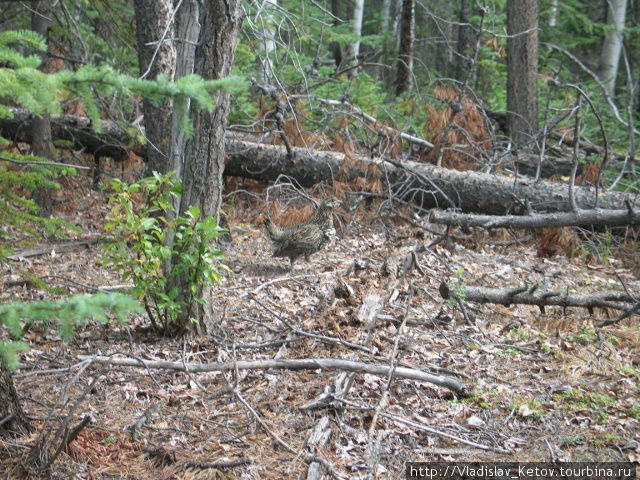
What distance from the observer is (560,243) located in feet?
28.7

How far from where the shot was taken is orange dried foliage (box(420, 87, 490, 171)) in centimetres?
1030

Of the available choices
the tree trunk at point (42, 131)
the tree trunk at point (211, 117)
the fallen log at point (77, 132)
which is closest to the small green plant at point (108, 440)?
the tree trunk at point (211, 117)

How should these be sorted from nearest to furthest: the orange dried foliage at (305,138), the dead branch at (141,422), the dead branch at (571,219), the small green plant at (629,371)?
the dead branch at (141,422) < the small green plant at (629,371) < the dead branch at (571,219) < the orange dried foliage at (305,138)

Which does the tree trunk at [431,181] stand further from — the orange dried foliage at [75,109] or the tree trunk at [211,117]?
the tree trunk at [211,117]

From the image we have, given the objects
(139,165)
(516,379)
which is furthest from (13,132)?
(516,379)

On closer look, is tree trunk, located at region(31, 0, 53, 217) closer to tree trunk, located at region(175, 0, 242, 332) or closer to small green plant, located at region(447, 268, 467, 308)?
tree trunk, located at region(175, 0, 242, 332)

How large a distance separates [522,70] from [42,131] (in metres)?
7.89

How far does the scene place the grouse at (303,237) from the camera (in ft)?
24.3

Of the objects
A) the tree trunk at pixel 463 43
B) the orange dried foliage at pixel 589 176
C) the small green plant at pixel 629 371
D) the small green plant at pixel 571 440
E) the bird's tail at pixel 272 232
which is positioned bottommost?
the small green plant at pixel 571 440

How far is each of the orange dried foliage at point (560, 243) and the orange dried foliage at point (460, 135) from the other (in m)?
2.04

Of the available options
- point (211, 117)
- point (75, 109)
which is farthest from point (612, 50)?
point (211, 117)

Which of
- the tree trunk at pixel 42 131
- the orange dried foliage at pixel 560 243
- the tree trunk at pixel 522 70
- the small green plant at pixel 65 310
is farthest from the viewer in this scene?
the tree trunk at pixel 522 70

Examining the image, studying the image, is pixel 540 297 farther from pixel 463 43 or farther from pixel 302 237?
pixel 463 43

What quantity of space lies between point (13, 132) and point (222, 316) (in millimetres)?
6069
